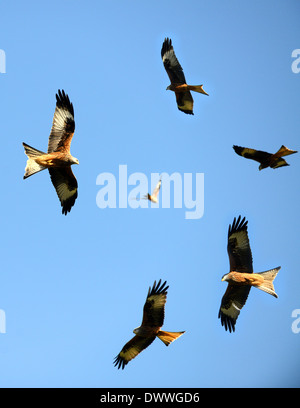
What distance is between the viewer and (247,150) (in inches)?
473

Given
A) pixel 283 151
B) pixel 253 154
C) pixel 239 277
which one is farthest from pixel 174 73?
pixel 239 277

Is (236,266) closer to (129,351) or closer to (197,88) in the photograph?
(129,351)

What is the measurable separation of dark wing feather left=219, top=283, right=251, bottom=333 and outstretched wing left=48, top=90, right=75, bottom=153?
13.4 ft

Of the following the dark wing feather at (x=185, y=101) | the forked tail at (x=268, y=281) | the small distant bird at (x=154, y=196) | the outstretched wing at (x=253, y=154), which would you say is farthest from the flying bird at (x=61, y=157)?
the forked tail at (x=268, y=281)

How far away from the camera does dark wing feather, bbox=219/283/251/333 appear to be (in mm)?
12266

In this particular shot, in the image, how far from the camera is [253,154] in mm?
12008

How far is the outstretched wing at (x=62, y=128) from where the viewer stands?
12.1 meters

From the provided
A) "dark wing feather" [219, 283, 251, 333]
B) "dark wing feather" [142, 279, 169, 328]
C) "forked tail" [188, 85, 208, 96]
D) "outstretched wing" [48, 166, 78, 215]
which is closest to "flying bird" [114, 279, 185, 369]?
"dark wing feather" [142, 279, 169, 328]

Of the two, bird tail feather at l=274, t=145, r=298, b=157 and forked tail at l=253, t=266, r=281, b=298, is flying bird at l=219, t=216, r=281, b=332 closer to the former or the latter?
forked tail at l=253, t=266, r=281, b=298

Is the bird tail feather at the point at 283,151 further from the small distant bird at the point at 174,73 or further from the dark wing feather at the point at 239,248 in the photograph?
the small distant bird at the point at 174,73

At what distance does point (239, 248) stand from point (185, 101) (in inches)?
170
